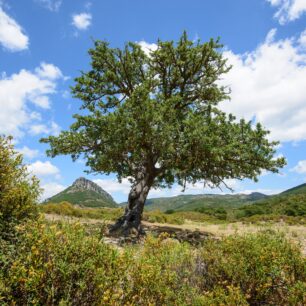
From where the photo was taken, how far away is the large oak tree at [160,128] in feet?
52.3

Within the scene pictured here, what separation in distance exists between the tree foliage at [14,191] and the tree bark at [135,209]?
11.8 meters

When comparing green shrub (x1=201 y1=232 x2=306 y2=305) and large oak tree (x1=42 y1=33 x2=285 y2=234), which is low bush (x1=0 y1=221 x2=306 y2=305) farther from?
large oak tree (x1=42 y1=33 x2=285 y2=234)

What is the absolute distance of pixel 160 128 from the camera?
16.0 m

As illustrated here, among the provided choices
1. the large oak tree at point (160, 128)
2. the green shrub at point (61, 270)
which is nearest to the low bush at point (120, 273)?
the green shrub at point (61, 270)

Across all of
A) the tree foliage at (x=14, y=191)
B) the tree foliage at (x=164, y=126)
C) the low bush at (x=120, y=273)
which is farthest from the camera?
the tree foliage at (x=164, y=126)

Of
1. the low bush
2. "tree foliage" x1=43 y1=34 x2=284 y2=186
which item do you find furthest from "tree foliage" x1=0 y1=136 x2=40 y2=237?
"tree foliage" x1=43 y1=34 x2=284 y2=186

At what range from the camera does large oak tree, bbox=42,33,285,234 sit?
1593 cm

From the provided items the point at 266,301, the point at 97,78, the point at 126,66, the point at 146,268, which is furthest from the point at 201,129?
the point at 146,268

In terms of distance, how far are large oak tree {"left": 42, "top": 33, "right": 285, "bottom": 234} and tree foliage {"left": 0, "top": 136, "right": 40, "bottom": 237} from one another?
29.6 ft

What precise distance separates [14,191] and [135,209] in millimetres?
13432

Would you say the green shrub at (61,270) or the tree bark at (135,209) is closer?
the green shrub at (61,270)

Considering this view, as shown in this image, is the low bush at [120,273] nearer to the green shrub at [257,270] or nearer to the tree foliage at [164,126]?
the green shrub at [257,270]

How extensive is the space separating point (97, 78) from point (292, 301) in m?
18.3

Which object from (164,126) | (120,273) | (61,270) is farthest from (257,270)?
(164,126)
